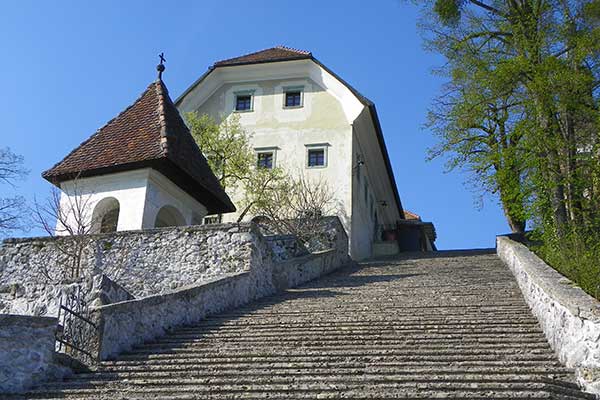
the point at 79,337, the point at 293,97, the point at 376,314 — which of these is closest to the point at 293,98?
the point at 293,97

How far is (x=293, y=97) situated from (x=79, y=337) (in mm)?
22301

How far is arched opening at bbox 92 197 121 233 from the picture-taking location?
1778cm

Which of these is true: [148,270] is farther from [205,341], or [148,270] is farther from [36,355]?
[36,355]

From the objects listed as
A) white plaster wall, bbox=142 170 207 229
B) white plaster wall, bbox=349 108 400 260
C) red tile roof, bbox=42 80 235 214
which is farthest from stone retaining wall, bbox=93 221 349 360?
white plaster wall, bbox=349 108 400 260

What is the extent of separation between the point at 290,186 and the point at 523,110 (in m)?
9.24

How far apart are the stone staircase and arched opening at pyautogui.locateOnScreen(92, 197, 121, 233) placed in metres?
7.56

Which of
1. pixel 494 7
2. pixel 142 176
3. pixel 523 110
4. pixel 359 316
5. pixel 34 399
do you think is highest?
pixel 494 7

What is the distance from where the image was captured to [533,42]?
21.2m

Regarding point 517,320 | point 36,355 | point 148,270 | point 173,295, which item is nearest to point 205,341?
point 173,295

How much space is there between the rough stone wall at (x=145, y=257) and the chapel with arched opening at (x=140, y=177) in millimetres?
1406

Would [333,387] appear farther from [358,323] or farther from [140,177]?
[140,177]

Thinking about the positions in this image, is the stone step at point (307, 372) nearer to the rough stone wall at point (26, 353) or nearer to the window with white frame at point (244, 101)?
the rough stone wall at point (26, 353)

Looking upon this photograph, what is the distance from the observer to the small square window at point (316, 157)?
2814 centimetres

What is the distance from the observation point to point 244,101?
30250 millimetres
